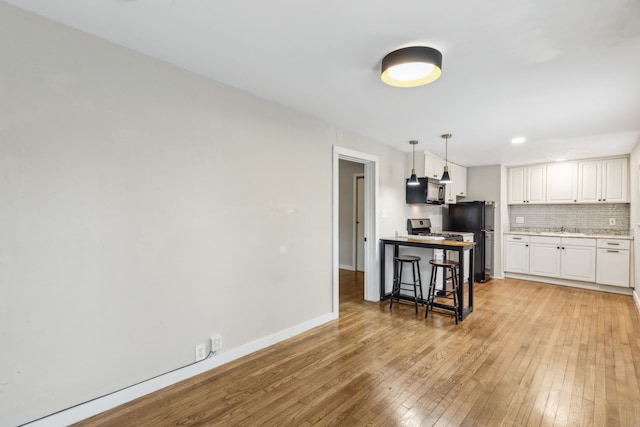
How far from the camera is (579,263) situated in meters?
5.20

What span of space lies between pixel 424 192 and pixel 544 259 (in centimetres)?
279

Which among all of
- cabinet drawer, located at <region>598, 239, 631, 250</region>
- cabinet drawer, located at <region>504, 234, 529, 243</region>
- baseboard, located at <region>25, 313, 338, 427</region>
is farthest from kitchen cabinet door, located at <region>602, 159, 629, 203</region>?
baseboard, located at <region>25, 313, 338, 427</region>

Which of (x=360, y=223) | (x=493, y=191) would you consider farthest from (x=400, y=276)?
(x=493, y=191)

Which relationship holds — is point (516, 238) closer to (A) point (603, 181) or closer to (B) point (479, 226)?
(B) point (479, 226)

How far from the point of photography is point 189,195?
2.32 m

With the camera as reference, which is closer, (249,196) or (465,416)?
(465,416)

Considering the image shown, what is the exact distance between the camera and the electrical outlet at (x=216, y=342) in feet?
8.06

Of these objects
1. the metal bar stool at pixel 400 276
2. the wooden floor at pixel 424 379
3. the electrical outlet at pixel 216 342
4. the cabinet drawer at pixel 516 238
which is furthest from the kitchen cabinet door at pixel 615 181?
the electrical outlet at pixel 216 342

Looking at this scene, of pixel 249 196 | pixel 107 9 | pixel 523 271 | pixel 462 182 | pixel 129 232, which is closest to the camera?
pixel 107 9

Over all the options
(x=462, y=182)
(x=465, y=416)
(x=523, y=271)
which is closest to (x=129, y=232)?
(x=465, y=416)

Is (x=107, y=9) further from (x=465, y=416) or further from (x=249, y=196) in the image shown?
(x=465, y=416)

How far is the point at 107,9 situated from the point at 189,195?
3.90 ft

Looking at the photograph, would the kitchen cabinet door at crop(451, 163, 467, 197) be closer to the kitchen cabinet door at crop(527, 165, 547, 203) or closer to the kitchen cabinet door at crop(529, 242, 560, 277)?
the kitchen cabinet door at crop(527, 165, 547, 203)

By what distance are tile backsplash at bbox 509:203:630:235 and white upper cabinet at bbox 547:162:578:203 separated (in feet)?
1.13
